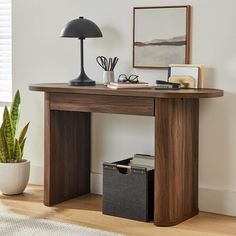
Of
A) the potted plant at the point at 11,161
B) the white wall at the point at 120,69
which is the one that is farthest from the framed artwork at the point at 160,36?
the potted plant at the point at 11,161

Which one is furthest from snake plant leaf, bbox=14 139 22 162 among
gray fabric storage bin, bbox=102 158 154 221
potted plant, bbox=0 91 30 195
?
gray fabric storage bin, bbox=102 158 154 221

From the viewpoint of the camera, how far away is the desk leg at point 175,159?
3236 millimetres

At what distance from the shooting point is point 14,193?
3.97m

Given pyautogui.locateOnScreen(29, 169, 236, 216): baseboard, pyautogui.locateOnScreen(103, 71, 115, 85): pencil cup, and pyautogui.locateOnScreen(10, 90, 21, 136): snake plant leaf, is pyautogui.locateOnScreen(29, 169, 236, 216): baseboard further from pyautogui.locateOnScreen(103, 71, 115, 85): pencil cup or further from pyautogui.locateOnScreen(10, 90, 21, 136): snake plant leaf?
pyautogui.locateOnScreen(10, 90, 21, 136): snake plant leaf

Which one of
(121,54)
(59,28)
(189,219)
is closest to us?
(189,219)

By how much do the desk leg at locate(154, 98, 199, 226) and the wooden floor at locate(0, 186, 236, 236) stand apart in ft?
0.27

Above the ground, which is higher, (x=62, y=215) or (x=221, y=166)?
(x=221, y=166)

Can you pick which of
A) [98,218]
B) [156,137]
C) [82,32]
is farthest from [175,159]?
[82,32]

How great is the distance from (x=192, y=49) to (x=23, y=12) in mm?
1401

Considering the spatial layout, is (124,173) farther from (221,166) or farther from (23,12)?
(23,12)

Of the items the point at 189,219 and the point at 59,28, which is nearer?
the point at 189,219

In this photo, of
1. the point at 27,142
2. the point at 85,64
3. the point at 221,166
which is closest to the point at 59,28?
the point at 85,64

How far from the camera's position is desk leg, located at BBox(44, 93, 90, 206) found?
371cm

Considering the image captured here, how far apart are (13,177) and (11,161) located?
120 millimetres
